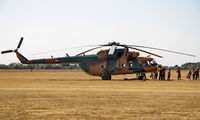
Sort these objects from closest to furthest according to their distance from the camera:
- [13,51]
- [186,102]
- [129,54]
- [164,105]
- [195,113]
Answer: [195,113], [164,105], [186,102], [129,54], [13,51]

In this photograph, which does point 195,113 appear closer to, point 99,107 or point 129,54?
point 99,107

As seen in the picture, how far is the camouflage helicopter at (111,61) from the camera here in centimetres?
3550

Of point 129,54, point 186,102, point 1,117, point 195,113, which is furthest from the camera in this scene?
point 129,54

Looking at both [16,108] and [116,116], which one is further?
[16,108]

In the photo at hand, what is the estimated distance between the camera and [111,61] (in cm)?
3625

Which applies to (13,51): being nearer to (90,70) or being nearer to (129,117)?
(90,70)

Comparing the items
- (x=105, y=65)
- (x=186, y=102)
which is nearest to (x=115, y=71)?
(x=105, y=65)

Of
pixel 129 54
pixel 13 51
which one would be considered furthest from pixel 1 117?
pixel 13 51

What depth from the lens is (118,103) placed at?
14.7m

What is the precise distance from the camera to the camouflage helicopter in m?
35.5

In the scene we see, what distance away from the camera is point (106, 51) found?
36.2 meters

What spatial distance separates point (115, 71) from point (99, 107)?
22.9 meters

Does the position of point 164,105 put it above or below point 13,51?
below

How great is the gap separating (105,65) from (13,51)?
10.6 metres
